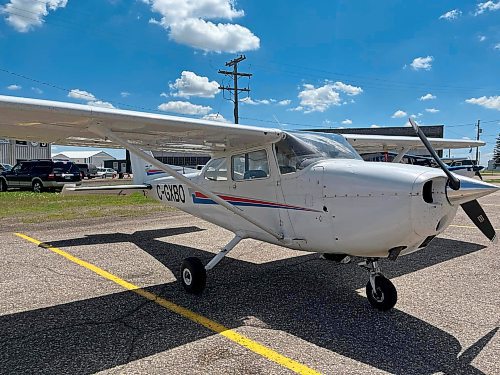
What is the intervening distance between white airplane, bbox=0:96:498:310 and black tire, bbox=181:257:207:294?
0.01m

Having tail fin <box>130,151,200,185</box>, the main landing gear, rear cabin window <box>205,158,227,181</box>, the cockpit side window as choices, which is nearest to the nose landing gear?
the cockpit side window

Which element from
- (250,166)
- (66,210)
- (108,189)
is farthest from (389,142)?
(66,210)

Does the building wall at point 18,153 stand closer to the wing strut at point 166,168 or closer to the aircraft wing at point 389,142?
the aircraft wing at point 389,142

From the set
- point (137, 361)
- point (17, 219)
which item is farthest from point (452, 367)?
point (17, 219)

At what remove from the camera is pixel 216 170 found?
6641 millimetres

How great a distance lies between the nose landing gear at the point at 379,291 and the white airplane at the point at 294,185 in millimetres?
11

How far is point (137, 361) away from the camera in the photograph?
3371 millimetres

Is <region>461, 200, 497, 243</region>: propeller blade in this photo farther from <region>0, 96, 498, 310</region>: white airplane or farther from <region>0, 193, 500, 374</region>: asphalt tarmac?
<region>0, 193, 500, 374</region>: asphalt tarmac

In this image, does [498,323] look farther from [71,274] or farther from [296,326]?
[71,274]

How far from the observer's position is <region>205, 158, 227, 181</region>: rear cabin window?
645cm

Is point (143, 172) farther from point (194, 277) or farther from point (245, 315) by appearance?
point (245, 315)

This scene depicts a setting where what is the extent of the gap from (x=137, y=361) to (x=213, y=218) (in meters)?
3.65

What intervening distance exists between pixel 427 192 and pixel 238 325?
2335 millimetres

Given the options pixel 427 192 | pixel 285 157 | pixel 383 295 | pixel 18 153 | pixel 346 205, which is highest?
pixel 18 153
